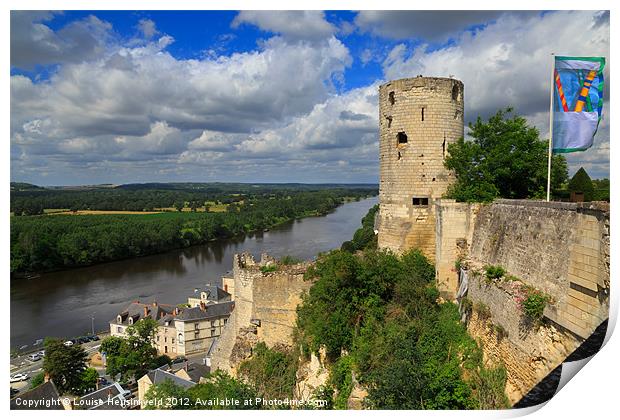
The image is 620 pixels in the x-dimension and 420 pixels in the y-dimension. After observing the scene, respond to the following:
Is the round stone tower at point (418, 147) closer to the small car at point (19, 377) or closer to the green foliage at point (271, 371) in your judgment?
the green foliage at point (271, 371)

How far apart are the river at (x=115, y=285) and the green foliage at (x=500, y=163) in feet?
81.5

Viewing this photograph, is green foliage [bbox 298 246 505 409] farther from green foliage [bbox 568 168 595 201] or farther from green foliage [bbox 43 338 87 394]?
green foliage [bbox 43 338 87 394]

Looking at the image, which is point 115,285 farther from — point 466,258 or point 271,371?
point 466,258

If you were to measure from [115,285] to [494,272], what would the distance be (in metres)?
34.9

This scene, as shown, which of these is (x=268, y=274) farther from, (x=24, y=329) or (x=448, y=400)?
(x=24, y=329)

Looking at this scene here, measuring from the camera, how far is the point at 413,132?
993 cm

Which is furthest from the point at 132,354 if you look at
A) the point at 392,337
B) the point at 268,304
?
the point at 392,337

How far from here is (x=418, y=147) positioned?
992 cm

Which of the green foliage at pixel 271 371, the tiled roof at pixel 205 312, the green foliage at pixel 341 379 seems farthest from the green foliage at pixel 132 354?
the green foliage at pixel 341 379

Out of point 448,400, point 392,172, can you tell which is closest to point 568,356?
point 448,400

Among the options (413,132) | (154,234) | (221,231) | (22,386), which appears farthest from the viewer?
(221,231)

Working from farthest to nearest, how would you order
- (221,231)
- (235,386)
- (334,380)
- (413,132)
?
(221,231) < (413,132) < (334,380) < (235,386)

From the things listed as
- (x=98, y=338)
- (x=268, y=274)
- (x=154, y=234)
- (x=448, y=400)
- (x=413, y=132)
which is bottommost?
(x=98, y=338)

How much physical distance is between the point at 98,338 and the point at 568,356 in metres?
26.8
